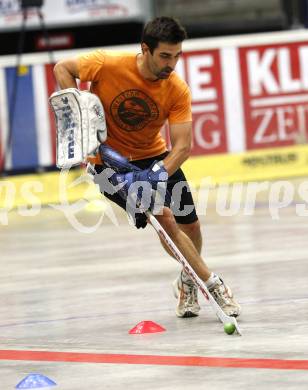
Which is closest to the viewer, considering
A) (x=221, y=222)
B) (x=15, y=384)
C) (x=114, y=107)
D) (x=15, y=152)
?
(x=15, y=384)

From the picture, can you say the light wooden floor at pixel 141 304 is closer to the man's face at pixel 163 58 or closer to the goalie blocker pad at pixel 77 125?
the goalie blocker pad at pixel 77 125

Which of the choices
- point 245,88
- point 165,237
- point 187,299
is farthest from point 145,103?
point 245,88

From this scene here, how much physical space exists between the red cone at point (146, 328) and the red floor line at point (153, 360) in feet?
2.41

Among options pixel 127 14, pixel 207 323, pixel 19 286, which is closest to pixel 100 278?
pixel 19 286

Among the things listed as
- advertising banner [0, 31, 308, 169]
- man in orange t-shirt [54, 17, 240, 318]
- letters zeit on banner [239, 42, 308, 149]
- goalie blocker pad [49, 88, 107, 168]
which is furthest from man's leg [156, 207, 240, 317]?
letters zeit on banner [239, 42, 308, 149]

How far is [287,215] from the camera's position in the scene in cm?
1561

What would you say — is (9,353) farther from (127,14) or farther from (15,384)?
(127,14)

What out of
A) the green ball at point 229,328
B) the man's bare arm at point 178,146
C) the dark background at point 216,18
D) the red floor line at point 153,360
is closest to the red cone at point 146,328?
the green ball at point 229,328

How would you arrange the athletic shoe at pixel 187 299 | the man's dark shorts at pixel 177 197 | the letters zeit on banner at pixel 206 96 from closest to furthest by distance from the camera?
1. the man's dark shorts at pixel 177 197
2. the athletic shoe at pixel 187 299
3. the letters zeit on banner at pixel 206 96

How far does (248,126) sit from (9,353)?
39.9 ft

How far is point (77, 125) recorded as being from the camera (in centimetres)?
844

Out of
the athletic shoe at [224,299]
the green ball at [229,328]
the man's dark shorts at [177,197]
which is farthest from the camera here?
the man's dark shorts at [177,197]

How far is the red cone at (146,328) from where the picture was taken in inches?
338

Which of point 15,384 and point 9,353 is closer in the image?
point 15,384
